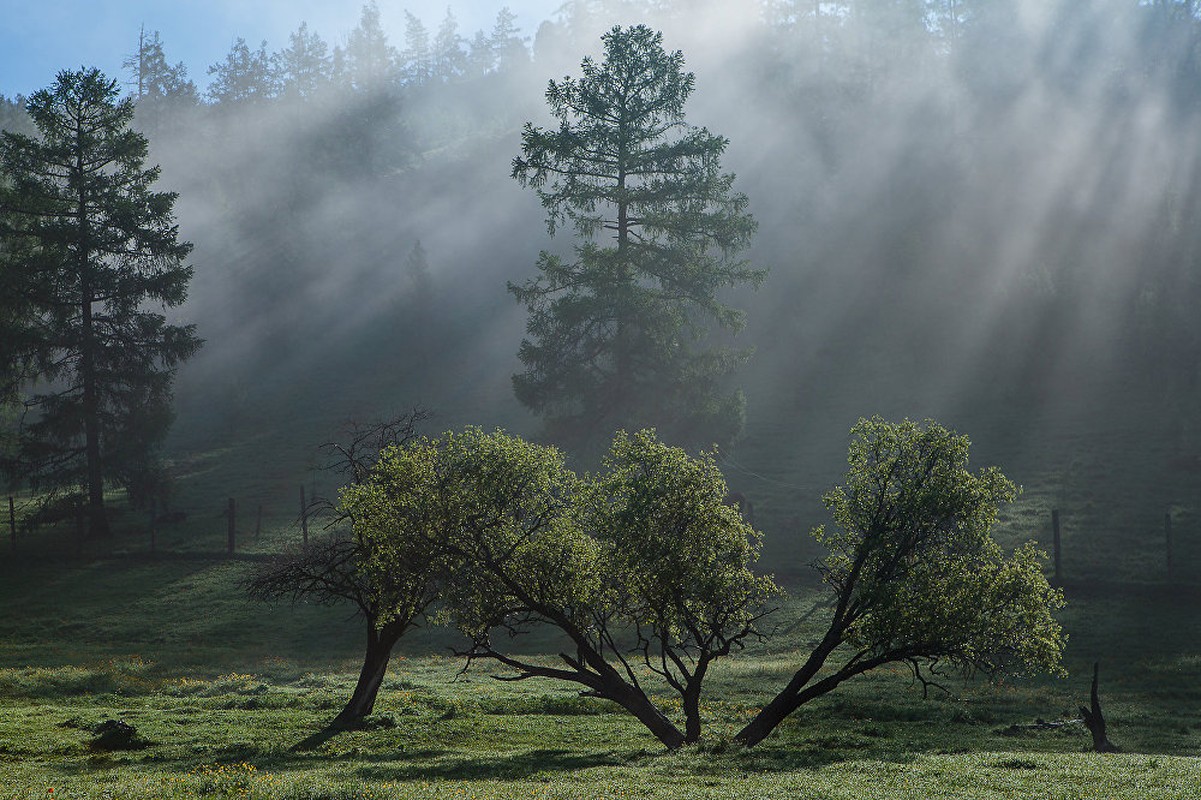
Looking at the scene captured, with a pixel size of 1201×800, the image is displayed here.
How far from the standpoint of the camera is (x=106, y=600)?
162ft

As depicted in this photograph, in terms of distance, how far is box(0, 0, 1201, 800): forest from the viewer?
2323cm

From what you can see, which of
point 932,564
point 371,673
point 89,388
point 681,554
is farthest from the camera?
point 89,388

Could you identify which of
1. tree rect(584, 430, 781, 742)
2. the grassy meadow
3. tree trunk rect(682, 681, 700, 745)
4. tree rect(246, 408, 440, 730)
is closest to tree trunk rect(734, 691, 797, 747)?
the grassy meadow

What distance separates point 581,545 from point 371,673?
26.8 feet

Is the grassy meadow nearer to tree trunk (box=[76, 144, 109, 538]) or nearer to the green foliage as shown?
tree trunk (box=[76, 144, 109, 538])

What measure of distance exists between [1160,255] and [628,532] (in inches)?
2605

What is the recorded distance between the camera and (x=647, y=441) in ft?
80.9

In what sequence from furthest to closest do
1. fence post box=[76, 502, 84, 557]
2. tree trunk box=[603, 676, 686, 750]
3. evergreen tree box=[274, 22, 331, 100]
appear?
evergreen tree box=[274, 22, 331, 100], fence post box=[76, 502, 84, 557], tree trunk box=[603, 676, 686, 750]

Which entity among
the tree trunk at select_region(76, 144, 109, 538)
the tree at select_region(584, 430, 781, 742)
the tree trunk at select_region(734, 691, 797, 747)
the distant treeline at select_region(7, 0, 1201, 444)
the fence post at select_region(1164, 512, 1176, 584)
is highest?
the distant treeline at select_region(7, 0, 1201, 444)

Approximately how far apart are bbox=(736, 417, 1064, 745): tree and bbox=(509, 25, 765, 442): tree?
30.9m

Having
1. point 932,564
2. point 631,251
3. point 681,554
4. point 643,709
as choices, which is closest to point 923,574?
point 932,564

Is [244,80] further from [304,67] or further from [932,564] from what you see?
[932,564]

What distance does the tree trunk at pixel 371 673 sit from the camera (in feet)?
90.1

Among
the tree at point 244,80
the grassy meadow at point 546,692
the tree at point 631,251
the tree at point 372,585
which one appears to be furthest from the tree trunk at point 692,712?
the tree at point 244,80
